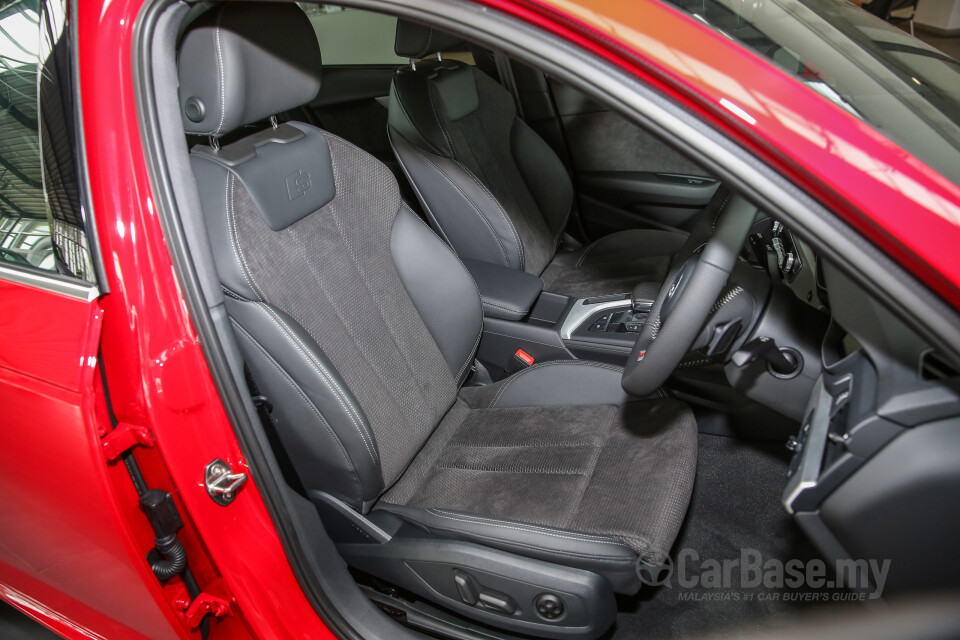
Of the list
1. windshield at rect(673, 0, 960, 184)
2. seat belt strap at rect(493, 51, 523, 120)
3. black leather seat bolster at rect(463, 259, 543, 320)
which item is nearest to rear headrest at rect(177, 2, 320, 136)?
windshield at rect(673, 0, 960, 184)

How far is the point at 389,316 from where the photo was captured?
150cm

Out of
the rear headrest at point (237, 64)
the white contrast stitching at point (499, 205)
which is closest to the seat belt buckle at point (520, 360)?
the white contrast stitching at point (499, 205)

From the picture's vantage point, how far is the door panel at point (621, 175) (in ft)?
8.74

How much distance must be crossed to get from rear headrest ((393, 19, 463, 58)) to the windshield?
1.17 metres

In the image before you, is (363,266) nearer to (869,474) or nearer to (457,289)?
(457,289)

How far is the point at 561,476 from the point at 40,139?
43.1 inches

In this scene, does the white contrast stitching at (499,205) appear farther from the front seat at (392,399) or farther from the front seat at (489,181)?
the front seat at (392,399)

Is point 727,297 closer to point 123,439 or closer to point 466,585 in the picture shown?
point 466,585

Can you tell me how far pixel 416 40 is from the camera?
2.00 metres

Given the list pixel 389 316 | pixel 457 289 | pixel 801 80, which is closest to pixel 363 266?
pixel 389 316

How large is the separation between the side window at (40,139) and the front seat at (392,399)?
0.59 ft

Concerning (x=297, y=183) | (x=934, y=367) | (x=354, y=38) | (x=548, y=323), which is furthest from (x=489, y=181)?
(x=934, y=367)

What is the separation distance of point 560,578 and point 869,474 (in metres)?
0.53

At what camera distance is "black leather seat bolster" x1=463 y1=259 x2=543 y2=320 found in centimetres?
197
